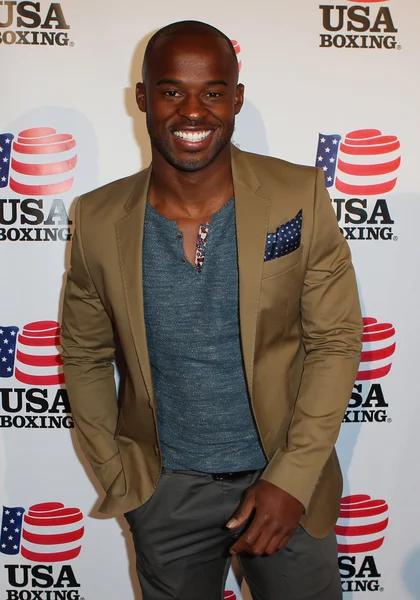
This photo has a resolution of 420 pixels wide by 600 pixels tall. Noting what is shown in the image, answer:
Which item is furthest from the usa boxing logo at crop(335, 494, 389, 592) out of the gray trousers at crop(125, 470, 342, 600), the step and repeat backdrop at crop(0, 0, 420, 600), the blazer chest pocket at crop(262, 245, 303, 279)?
the blazer chest pocket at crop(262, 245, 303, 279)

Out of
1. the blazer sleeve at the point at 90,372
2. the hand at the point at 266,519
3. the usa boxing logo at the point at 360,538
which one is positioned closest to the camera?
the hand at the point at 266,519

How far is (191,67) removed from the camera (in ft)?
5.50

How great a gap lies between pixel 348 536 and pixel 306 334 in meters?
1.18

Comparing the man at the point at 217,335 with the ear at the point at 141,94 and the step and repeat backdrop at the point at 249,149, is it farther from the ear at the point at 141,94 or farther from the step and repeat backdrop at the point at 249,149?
the step and repeat backdrop at the point at 249,149

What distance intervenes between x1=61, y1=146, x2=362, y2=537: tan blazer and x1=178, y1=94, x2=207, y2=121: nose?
0.60 ft

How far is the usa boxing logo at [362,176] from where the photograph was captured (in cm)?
238

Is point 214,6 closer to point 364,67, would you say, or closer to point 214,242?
point 364,67

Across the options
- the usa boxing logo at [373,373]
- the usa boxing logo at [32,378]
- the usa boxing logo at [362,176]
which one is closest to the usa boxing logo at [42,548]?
the usa boxing logo at [32,378]

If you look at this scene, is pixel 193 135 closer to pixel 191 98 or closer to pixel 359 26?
pixel 191 98

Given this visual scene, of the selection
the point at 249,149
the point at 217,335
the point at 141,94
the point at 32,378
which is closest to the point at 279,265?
the point at 217,335

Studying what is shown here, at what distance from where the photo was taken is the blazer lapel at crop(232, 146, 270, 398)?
1.68 m

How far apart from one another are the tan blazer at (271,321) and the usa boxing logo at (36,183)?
52 centimetres

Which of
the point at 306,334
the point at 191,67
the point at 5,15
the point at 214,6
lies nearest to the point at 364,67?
the point at 214,6

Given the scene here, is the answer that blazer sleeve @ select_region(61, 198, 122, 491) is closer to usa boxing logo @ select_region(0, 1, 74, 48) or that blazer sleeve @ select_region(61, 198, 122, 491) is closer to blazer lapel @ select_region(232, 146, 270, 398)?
blazer lapel @ select_region(232, 146, 270, 398)
